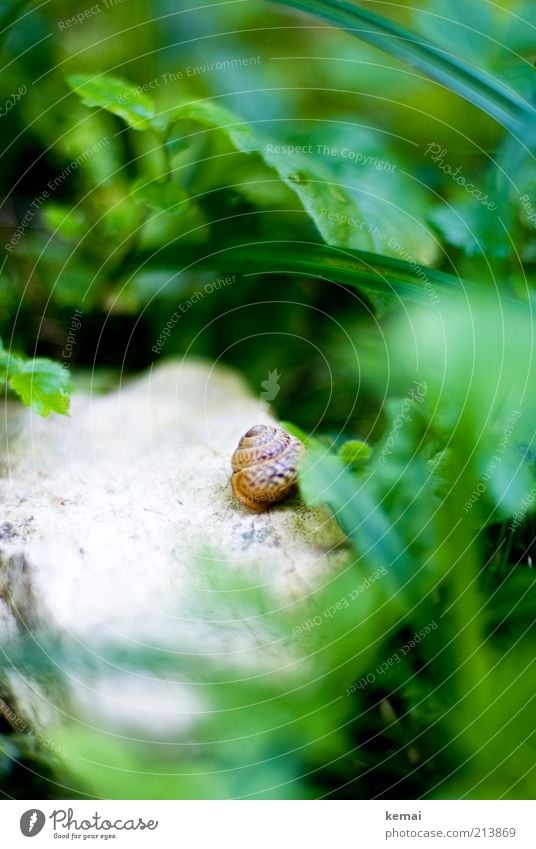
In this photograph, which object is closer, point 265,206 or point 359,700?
point 359,700

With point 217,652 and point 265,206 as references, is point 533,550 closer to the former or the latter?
point 217,652

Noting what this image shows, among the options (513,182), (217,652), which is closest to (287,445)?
(217,652)

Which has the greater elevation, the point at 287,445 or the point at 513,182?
the point at 513,182

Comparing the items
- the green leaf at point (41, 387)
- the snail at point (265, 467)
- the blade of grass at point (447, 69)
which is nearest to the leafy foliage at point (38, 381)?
the green leaf at point (41, 387)

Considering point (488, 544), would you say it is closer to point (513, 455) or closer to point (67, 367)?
point (513, 455)

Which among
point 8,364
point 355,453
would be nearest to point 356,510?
point 355,453
